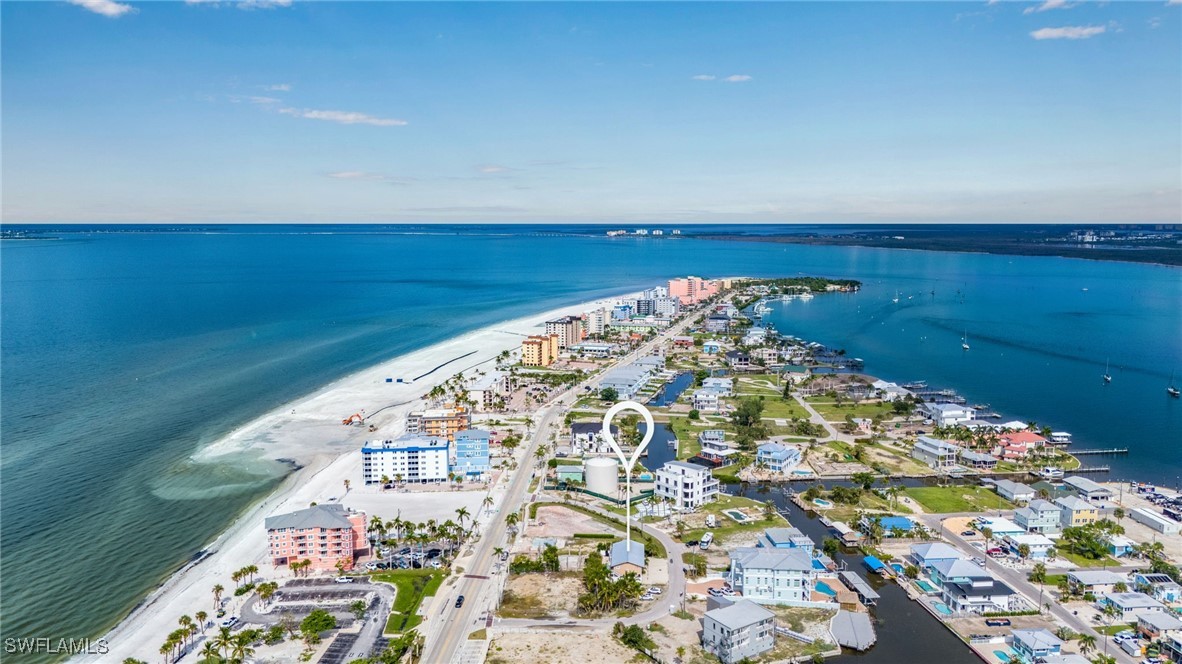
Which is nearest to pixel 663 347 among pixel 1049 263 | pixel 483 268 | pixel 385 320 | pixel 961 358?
pixel 961 358

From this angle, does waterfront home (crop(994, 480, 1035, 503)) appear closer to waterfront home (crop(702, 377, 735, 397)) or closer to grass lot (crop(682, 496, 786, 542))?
grass lot (crop(682, 496, 786, 542))

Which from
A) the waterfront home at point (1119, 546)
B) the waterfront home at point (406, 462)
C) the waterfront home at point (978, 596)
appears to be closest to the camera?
the waterfront home at point (978, 596)

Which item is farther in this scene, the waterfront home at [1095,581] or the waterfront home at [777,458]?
the waterfront home at [777,458]

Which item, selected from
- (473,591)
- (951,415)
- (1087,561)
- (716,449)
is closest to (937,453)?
(951,415)

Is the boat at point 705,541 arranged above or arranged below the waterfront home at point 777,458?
below

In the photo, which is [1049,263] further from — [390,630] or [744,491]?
[390,630]

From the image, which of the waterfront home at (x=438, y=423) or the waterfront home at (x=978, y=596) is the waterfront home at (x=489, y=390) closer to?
the waterfront home at (x=438, y=423)

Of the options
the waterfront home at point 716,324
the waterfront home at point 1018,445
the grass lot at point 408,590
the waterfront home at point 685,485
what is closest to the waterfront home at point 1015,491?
the waterfront home at point 1018,445
